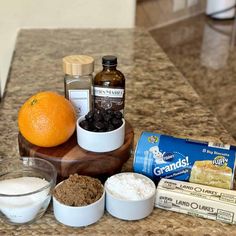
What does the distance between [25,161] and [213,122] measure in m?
0.49

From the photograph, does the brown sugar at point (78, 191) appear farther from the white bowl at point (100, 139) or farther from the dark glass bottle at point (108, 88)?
the dark glass bottle at point (108, 88)

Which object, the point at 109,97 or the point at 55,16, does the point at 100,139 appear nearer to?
the point at 109,97

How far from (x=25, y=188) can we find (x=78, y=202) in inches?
3.8

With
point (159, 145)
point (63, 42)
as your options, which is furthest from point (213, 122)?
point (63, 42)

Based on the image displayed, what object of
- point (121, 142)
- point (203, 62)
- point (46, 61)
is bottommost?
point (203, 62)

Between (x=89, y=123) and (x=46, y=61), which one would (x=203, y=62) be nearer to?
(x=46, y=61)

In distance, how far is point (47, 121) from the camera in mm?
841

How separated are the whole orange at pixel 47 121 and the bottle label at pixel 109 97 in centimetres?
10

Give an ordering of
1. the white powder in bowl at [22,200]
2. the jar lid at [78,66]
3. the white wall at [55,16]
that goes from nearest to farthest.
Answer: the white powder in bowl at [22,200] → the jar lid at [78,66] → the white wall at [55,16]

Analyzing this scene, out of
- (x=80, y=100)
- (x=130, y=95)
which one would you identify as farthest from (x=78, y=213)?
(x=130, y=95)

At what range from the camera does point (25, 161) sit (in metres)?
0.86

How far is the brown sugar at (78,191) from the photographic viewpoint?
2.49ft

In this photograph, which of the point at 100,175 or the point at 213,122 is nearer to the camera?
the point at 100,175

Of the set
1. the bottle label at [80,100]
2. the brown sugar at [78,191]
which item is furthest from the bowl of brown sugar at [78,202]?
the bottle label at [80,100]
